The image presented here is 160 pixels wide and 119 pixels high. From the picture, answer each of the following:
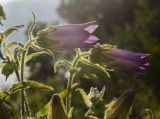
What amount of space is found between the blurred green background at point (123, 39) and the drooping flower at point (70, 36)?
26.4 feet

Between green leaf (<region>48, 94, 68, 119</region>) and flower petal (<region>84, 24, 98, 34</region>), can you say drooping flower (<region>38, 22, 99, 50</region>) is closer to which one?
flower petal (<region>84, 24, 98, 34</region>)

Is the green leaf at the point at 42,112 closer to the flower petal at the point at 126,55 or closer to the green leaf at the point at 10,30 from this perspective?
the green leaf at the point at 10,30

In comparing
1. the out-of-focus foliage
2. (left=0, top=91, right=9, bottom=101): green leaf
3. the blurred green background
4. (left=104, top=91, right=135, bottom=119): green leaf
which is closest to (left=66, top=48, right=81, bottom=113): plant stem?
(left=104, top=91, right=135, bottom=119): green leaf

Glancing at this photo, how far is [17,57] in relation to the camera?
7.79ft

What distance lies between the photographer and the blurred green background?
1819cm

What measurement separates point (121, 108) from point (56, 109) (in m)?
0.32

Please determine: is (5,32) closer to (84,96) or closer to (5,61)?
(5,61)

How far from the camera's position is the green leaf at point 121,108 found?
241 cm

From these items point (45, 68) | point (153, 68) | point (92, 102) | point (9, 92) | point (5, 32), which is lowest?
point (45, 68)

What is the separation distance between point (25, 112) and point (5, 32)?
345 millimetres

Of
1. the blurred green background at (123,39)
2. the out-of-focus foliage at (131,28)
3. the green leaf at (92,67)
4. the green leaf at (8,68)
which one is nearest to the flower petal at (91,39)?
the green leaf at (92,67)

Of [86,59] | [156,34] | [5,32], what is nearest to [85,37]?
[86,59]

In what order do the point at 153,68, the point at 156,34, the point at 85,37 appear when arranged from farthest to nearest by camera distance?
the point at 156,34 < the point at 153,68 < the point at 85,37

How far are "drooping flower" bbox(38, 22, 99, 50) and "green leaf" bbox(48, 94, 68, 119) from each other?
310 mm
